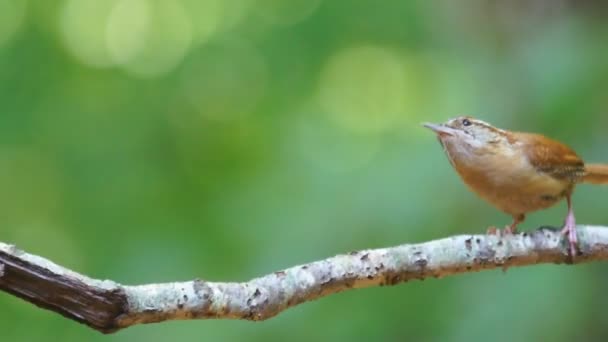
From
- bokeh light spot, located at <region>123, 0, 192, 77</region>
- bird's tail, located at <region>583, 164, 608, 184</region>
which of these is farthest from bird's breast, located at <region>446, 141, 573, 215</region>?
bokeh light spot, located at <region>123, 0, 192, 77</region>

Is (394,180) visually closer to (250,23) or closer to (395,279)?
(395,279)

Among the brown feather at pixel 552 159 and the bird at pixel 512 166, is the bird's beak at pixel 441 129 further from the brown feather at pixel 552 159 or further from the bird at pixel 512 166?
the brown feather at pixel 552 159

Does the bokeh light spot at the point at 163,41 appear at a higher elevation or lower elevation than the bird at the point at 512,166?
higher

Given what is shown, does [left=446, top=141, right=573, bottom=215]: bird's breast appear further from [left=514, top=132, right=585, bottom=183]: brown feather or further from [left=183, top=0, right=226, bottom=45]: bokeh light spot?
[left=183, top=0, right=226, bottom=45]: bokeh light spot

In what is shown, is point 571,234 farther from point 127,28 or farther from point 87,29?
point 127,28

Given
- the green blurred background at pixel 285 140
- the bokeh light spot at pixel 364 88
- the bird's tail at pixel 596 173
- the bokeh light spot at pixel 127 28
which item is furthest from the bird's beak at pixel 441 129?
the bokeh light spot at pixel 127 28

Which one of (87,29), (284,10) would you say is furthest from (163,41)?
(284,10)
